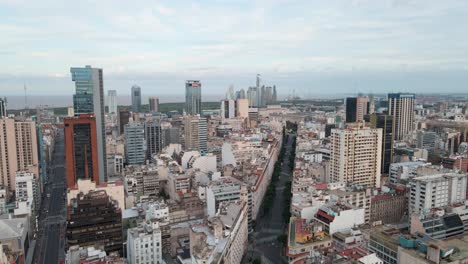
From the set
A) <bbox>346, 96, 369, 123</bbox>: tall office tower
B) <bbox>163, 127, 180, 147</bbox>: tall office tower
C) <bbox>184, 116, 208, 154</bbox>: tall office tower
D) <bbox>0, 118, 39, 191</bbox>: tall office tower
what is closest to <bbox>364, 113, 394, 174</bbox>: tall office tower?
<bbox>184, 116, 208, 154</bbox>: tall office tower

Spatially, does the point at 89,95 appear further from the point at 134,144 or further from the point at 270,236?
the point at 270,236

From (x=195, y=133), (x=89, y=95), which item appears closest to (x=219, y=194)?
(x=89, y=95)

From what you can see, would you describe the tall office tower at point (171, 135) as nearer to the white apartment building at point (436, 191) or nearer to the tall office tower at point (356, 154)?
the tall office tower at point (356, 154)

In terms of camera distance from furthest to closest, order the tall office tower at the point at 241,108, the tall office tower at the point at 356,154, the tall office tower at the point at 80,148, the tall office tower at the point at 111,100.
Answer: the tall office tower at the point at 111,100 → the tall office tower at the point at 241,108 → the tall office tower at the point at 80,148 → the tall office tower at the point at 356,154

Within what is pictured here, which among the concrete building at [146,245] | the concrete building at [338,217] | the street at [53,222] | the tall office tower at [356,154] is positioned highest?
the tall office tower at [356,154]

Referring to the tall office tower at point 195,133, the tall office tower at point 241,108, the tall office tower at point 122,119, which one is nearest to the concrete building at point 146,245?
the tall office tower at point 195,133

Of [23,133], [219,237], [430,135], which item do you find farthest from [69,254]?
[430,135]
